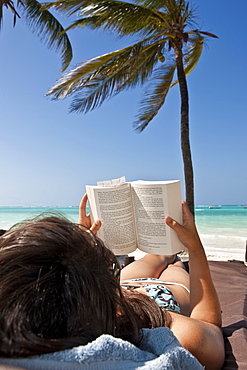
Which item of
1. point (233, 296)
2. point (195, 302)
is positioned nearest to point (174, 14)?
point (233, 296)

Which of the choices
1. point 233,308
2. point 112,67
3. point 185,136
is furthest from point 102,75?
point 233,308

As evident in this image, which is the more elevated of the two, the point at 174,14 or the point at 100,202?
the point at 174,14

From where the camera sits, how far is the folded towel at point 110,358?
0.53 meters

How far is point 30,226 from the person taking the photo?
28.3 inches

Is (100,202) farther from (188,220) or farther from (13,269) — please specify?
(13,269)

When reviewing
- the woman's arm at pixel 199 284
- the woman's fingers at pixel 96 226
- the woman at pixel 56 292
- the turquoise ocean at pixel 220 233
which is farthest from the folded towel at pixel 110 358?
the woman's fingers at pixel 96 226

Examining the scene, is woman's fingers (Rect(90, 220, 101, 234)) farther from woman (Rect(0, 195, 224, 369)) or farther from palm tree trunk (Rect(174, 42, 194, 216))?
palm tree trunk (Rect(174, 42, 194, 216))

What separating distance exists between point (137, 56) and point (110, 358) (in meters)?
7.18

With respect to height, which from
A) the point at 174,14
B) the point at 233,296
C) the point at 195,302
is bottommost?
the point at 233,296

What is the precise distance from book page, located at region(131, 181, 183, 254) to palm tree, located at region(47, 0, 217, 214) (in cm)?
502

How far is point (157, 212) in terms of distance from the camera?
1.46 meters

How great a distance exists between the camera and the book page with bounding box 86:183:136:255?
4.99 feet

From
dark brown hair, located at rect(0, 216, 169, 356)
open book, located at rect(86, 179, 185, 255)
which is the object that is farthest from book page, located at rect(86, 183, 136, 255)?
dark brown hair, located at rect(0, 216, 169, 356)

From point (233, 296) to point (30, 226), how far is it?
199 centimetres
